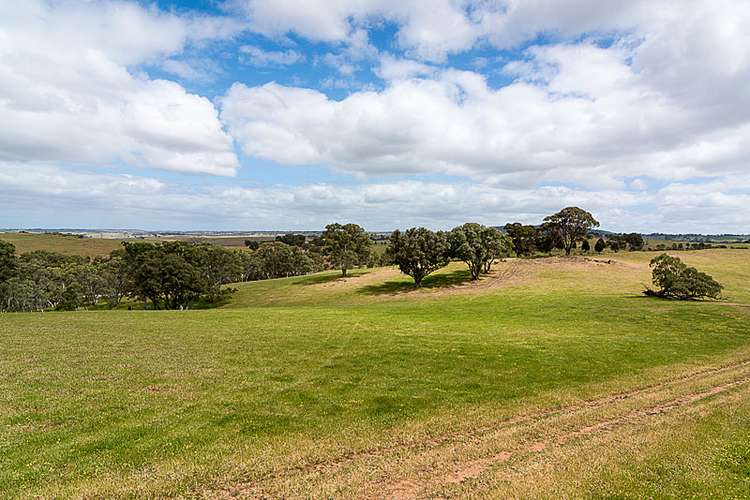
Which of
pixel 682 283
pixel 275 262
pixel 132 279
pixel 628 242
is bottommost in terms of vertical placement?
pixel 275 262

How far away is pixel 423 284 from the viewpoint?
2955 inches

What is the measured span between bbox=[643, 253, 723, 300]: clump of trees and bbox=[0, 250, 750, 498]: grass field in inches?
662

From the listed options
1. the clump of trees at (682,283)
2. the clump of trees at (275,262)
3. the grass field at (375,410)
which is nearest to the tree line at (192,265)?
the clump of trees at (682,283)

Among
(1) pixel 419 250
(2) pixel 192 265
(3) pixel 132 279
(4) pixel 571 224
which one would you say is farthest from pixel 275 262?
(4) pixel 571 224

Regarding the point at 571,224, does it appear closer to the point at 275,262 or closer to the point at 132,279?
the point at 275,262

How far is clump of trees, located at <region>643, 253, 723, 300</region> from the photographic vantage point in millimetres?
48938

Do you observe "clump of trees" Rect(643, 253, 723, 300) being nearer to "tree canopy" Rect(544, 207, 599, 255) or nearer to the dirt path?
the dirt path

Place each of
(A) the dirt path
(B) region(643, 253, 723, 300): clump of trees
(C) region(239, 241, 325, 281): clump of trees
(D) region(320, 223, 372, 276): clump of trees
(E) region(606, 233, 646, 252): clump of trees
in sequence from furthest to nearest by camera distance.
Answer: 1. (E) region(606, 233, 646, 252): clump of trees
2. (C) region(239, 241, 325, 281): clump of trees
3. (D) region(320, 223, 372, 276): clump of trees
4. (B) region(643, 253, 723, 300): clump of trees
5. (A) the dirt path

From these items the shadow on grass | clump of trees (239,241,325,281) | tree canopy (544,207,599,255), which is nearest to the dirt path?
the shadow on grass

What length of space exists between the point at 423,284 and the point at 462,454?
2503 inches

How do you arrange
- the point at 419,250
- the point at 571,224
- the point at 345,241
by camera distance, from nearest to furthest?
the point at 419,250 < the point at 345,241 < the point at 571,224

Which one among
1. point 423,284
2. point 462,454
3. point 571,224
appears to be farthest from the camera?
point 571,224

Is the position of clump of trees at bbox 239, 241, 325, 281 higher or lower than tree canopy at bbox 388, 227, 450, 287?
lower

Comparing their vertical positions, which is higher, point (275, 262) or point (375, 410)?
point (375, 410)
